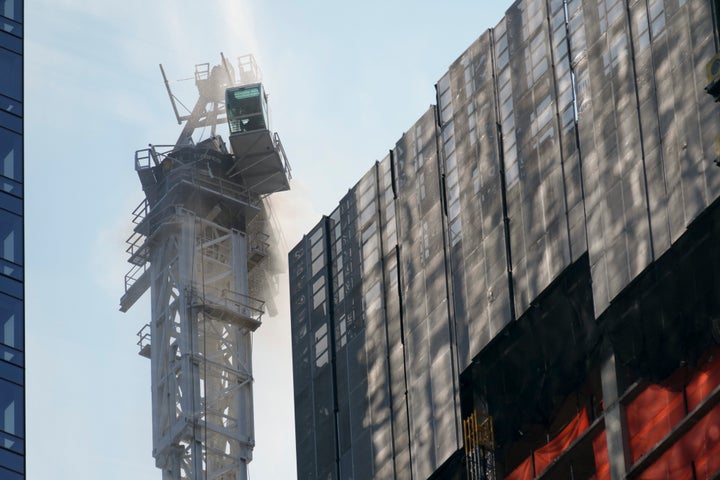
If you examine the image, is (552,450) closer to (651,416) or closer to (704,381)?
(651,416)

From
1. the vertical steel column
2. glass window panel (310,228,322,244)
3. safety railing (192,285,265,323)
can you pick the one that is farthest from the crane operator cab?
the vertical steel column

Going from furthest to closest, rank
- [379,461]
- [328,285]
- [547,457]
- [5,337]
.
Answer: [328,285]
[379,461]
[547,457]
[5,337]

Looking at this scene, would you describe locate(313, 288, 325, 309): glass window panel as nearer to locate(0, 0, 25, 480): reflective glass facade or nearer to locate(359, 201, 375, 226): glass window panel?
locate(359, 201, 375, 226): glass window panel

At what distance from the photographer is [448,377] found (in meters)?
93.8

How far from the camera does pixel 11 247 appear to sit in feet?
249

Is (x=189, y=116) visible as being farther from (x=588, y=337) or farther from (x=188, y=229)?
(x=588, y=337)

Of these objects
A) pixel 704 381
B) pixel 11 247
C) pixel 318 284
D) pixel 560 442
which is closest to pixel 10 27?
pixel 11 247

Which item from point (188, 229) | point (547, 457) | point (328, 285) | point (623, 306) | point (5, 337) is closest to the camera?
point (5, 337)

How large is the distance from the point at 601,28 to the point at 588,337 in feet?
39.8

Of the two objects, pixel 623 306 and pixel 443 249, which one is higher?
pixel 443 249

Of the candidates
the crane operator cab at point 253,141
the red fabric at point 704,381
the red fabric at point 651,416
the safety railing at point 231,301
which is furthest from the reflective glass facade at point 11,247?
the crane operator cab at point 253,141

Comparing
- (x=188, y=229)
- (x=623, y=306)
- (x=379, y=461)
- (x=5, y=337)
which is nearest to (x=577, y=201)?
(x=623, y=306)

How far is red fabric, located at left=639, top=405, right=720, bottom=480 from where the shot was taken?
262 feet

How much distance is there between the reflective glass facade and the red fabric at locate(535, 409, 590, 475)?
25.2m
